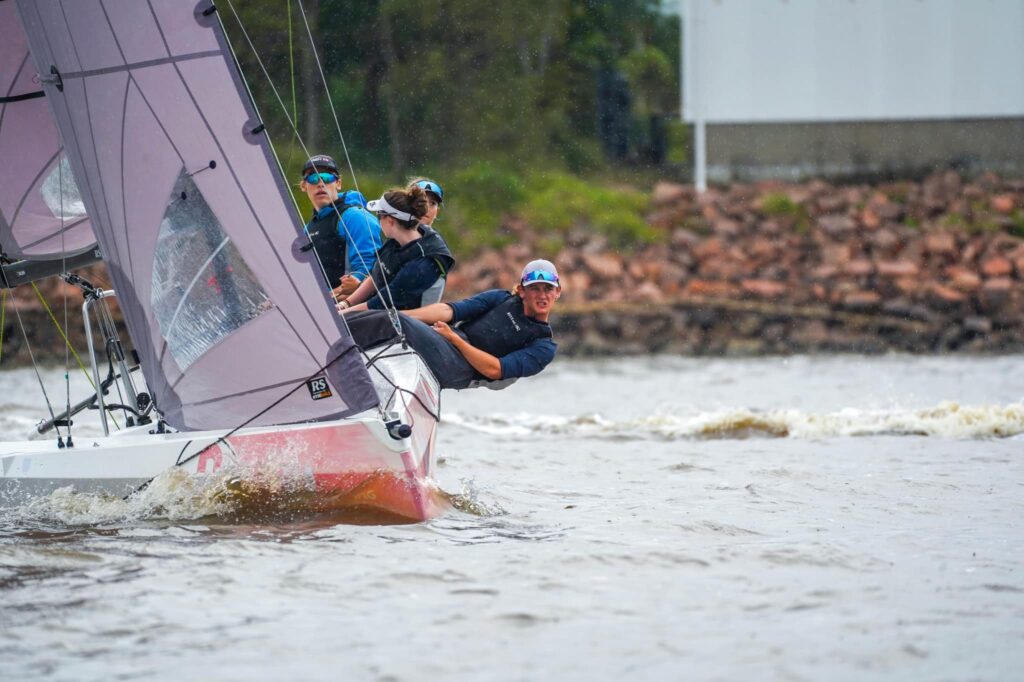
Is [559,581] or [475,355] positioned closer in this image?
[559,581]

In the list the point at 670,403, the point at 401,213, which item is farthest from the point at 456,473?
the point at 670,403

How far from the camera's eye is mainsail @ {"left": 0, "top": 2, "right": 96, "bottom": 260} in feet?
26.5

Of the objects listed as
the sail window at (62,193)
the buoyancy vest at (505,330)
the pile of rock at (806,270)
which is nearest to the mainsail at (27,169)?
the sail window at (62,193)

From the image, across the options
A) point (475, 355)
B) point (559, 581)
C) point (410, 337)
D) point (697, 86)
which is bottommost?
point (559, 581)

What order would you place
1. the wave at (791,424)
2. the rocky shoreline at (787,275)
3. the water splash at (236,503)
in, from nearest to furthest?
the water splash at (236,503)
the wave at (791,424)
the rocky shoreline at (787,275)

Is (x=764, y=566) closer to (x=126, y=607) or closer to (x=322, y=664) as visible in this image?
(x=322, y=664)

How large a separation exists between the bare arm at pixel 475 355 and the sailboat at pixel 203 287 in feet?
1.45

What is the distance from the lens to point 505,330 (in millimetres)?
7637

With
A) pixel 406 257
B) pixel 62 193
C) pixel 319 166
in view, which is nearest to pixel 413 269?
pixel 406 257

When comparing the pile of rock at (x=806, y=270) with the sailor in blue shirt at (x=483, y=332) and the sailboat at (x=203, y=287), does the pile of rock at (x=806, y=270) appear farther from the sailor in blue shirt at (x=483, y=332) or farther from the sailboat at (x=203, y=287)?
the sailboat at (x=203, y=287)

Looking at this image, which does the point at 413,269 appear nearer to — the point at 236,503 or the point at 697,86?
the point at 236,503

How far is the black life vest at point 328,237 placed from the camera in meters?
8.04

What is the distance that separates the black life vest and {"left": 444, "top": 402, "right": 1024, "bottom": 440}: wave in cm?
434

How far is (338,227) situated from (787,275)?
14983 millimetres
